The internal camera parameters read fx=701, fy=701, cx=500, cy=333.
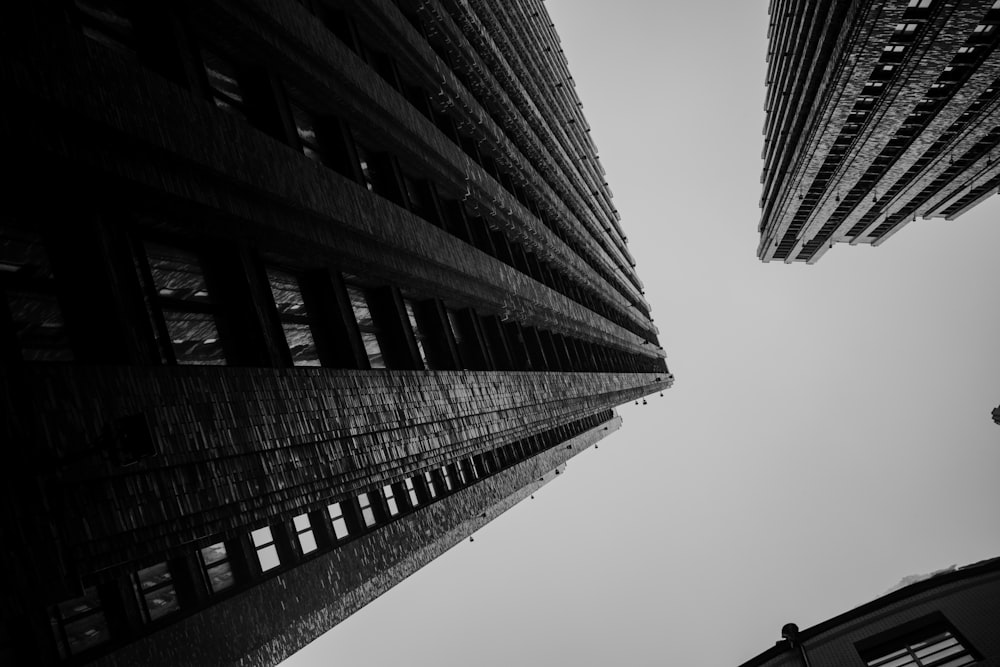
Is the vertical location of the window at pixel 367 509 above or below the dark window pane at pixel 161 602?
below

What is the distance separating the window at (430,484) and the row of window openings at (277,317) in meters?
4.76

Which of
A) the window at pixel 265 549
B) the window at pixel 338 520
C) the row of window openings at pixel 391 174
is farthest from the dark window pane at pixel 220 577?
the row of window openings at pixel 391 174

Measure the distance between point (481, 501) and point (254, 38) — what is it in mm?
21322

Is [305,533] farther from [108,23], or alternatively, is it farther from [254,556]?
[108,23]

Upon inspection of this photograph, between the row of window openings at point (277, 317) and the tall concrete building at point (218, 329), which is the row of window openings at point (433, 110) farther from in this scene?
the row of window openings at point (277, 317)

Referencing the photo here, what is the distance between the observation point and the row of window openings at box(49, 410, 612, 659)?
32.7 feet

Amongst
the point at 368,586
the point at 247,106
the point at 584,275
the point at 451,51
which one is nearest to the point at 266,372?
the point at 247,106

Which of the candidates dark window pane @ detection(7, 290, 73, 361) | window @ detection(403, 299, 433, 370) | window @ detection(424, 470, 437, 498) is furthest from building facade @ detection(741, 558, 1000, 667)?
dark window pane @ detection(7, 290, 73, 361)

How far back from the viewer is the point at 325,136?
62.7 feet

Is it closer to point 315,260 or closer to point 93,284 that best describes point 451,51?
point 315,260

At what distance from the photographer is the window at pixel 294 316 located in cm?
1533

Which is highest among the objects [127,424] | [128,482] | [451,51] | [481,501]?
[451,51]

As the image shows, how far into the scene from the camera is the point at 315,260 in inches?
633

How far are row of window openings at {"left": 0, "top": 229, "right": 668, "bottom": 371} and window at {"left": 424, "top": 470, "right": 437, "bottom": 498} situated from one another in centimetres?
476
